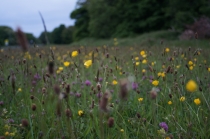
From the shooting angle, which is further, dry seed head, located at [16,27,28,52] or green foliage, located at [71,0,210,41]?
green foliage, located at [71,0,210,41]

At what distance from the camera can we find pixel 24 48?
0.79 meters

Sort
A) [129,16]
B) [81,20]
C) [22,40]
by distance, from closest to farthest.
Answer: [22,40] → [129,16] → [81,20]

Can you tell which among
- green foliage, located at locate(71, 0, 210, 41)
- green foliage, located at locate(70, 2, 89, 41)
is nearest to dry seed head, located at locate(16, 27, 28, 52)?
green foliage, located at locate(71, 0, 210, 41)

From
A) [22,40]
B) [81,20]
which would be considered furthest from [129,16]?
[22,40]

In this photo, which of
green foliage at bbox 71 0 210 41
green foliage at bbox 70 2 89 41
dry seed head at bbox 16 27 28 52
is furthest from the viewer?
green foliage at bbox 70 2 89 41

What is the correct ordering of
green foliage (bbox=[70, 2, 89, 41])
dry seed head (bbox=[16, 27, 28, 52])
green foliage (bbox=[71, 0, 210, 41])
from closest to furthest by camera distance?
1. dry seed head (bbox=[16, 27, 28, 52])
2. green foliage (bbox=[71, 0, 210, 41])
3. green foliage (bbox=[70, 2, 89, 41])

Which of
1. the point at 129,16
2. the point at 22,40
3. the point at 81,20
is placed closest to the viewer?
the point at 22,40

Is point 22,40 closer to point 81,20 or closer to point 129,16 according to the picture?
point 129,16

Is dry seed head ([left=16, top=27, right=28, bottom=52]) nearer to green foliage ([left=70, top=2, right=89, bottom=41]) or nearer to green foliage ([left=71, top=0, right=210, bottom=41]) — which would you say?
green foliage ([left=71, top=0, right=210, bottom=41])

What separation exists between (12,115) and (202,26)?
11.4m

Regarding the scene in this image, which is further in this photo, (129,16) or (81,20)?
(81,20)

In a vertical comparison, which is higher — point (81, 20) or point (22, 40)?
point (81, 20)

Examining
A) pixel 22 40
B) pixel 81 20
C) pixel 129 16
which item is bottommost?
pixel 22 40

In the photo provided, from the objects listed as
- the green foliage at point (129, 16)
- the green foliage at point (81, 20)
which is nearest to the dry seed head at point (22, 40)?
the green foliage at point (129, 16)
